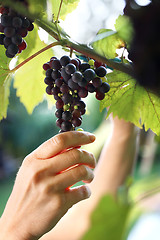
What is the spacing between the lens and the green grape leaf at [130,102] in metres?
0.27

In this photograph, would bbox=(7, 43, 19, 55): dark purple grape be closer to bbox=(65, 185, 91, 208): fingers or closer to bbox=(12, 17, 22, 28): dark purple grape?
bbox=(12, 17, 22, 28): dark purple grape

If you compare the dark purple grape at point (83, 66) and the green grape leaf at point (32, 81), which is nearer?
the dark purple grape at point (83, 66)

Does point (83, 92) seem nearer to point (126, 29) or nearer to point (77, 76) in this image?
point (77, 76)

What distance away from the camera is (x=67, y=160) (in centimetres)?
37

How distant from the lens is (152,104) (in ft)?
0.89

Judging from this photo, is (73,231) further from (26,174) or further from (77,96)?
(77,96)

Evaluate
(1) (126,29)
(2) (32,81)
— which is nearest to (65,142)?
(2) (32,81)

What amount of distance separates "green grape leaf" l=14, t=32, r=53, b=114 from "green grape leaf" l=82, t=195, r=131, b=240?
328 mm

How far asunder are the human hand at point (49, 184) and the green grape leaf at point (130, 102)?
75 mm

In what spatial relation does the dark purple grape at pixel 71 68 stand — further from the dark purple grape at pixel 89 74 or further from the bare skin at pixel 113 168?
the bare skin at pixel 113 168

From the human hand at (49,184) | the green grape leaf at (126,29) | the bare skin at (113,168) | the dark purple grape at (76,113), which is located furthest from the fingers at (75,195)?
the bare skin at (113,168)

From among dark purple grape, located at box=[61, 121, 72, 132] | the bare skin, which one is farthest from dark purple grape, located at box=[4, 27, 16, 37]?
the bare skin

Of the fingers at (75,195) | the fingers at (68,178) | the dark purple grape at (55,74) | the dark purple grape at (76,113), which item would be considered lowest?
the fingers at (75,195)

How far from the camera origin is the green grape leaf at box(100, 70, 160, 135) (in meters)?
0.27
